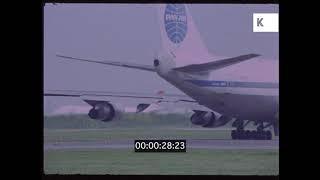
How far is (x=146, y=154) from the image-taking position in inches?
297

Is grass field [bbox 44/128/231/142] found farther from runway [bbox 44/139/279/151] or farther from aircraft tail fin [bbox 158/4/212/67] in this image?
aircraft tail fin [bbox 158/4/212/67]

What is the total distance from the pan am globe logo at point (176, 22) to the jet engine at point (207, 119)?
69 centimetres

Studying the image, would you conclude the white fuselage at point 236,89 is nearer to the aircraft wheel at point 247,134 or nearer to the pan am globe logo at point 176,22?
the aircraft wheel at point 247,134

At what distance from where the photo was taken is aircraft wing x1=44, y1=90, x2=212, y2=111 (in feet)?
25.0

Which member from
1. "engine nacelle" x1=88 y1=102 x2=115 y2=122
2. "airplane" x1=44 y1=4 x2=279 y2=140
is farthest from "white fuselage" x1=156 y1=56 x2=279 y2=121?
"engine nacelle" x1=88 y1=102 x2=115 y2=122

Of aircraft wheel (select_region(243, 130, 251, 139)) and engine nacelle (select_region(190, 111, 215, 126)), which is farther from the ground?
engine nacelle (select_region(190, 111, 215, 126))

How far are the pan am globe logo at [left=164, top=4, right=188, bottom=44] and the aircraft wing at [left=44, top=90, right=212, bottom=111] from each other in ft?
1.70

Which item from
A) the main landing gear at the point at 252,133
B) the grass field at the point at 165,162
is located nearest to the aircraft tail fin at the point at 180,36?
the main landing gear at the point at 252,133

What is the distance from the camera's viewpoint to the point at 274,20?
295 inches

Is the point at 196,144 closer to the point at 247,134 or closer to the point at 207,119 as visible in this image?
the point at 207,119

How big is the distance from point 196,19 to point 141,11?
1.62ft
